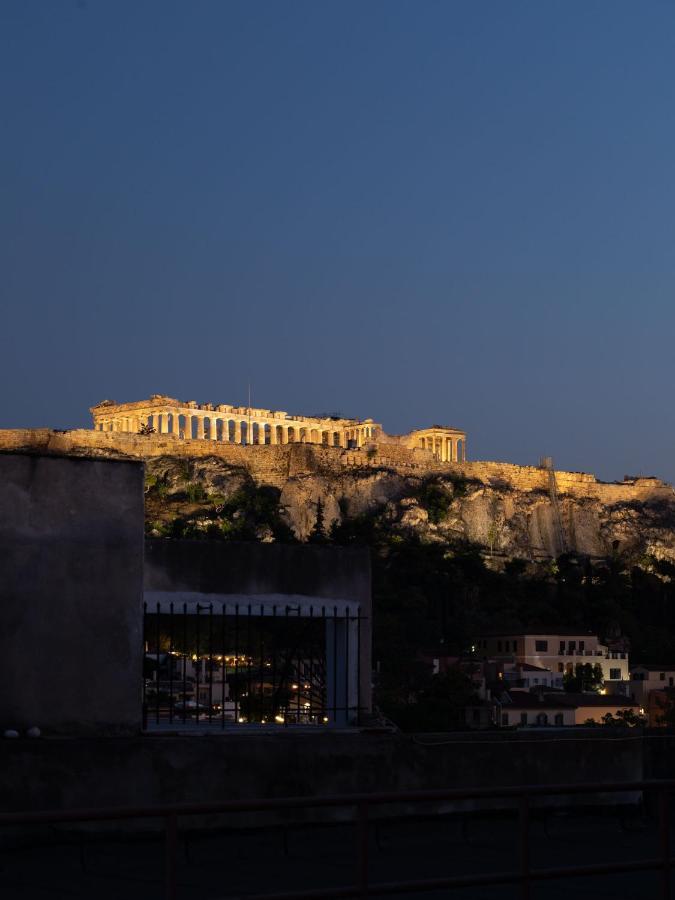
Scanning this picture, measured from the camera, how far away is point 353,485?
84.3 meters

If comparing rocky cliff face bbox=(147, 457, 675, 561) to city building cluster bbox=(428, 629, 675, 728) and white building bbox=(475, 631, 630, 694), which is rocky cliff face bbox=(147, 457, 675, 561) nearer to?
white building bbox=(475, 631, 630, 694)

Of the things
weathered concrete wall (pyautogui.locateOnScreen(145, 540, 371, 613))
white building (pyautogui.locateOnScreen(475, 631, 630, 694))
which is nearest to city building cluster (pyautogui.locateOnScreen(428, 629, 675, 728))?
white building (pyautogui.locateOnScreen(475, 631, 630, 694))

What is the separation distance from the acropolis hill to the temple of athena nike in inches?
3.5

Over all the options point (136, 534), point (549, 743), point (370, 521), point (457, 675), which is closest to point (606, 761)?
point (549, 743)

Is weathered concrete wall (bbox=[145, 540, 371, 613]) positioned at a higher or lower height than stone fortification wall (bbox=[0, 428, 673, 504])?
lower

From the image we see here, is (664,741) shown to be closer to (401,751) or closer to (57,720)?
(401,751)

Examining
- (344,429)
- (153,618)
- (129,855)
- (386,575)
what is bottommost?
(129,855)

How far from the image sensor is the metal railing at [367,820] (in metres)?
5.49

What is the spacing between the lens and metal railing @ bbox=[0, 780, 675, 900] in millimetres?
5488

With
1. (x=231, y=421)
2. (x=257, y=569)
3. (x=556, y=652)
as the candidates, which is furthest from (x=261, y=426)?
(x=257, y=569)

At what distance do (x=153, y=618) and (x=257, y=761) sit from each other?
7.54 feet

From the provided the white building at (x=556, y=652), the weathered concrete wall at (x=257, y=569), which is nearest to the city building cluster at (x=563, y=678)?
the white building at (x=556, y=652)

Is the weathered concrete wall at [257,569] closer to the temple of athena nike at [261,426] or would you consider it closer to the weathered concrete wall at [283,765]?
the weathered concrete wall at [283,765]

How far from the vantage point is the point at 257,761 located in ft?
33.0
